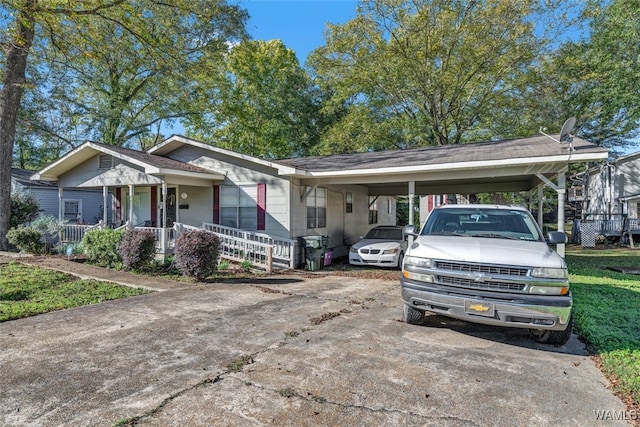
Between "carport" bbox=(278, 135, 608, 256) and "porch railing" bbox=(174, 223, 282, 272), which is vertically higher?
"carport" bbox=(278, 135, 608, 256)

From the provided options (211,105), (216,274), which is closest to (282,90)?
(211,105)

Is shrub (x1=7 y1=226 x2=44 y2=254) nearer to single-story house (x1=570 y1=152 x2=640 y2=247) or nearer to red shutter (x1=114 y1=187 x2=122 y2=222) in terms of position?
red shutter (x1=114 y1=187 x2=122 y2=222)

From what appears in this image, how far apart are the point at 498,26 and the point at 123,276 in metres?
21.6

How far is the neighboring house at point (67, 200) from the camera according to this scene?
18.5 m

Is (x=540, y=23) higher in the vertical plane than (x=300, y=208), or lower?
higher

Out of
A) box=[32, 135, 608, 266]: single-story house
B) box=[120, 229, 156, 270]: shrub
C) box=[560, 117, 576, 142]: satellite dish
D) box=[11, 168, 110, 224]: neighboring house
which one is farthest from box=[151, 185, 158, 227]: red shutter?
box=[560, 117, 576, 142]: satellite dish

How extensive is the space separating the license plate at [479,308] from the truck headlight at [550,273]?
63 centimetres

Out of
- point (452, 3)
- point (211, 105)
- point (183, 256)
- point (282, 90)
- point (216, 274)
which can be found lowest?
point (216, 274)

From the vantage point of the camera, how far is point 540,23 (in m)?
19.6

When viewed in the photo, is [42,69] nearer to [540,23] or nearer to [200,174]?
[200,174]

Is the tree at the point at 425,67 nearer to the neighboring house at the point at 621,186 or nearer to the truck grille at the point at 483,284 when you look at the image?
the neighboring house at the point at 621,186

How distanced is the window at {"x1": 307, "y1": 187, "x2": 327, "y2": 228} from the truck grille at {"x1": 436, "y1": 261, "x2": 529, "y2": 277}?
784 cm

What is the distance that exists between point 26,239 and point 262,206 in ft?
26.8

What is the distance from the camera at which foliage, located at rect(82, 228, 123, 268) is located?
10.3 meters
